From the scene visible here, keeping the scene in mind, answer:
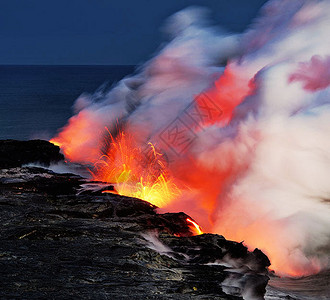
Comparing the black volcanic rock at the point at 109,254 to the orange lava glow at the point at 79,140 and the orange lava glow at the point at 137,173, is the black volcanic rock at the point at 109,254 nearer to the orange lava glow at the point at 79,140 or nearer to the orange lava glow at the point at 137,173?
the orange lava glow at the point at 137,173

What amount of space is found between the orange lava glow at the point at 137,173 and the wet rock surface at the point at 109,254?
8.57ft

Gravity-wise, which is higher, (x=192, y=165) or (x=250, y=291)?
(x=192, y=165)

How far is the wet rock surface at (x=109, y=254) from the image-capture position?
6.52 metres

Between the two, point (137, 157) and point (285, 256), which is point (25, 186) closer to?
point (285, 256)

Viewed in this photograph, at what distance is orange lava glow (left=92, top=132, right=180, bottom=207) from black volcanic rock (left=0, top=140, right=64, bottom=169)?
7.14ft

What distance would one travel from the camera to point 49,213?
10.1 m

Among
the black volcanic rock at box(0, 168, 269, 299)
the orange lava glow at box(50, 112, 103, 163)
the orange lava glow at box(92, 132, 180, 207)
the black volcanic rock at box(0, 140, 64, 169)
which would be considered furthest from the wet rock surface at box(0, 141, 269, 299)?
the orange lava glow at box(50, 112, 103, 163)

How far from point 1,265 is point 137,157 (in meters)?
13.7

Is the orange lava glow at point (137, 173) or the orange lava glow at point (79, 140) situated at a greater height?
the orange lava glow at point (79, 140)

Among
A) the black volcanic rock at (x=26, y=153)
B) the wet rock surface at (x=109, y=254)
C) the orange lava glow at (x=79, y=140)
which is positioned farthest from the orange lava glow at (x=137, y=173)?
the wet rock surface at (x=109, y=254)

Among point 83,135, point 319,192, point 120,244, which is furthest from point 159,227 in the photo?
point 83,135

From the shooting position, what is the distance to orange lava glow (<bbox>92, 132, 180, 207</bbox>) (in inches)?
558

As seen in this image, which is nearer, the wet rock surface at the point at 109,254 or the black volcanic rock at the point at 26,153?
the wet rock surface at the point at 109,254

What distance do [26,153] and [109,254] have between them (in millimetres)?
11180
